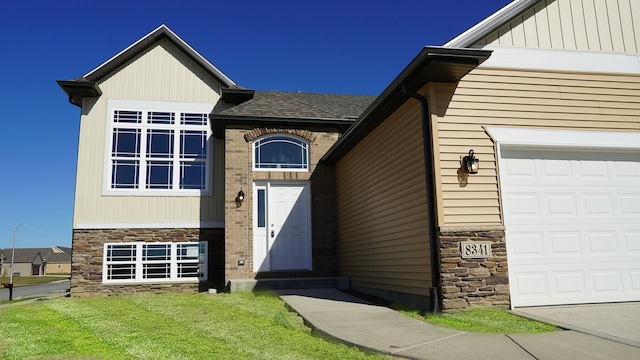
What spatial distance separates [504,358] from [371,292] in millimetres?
5391

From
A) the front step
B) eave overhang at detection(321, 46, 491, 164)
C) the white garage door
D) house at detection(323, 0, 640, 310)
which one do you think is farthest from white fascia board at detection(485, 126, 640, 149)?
the front step

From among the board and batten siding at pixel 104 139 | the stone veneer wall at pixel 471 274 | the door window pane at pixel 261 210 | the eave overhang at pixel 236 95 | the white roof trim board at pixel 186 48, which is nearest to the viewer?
the stone veneer wall at pixel 471 274

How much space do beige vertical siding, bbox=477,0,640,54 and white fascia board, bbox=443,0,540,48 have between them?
0.34ft

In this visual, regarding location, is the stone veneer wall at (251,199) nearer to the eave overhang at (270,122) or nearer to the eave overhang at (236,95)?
the eave overhang at (270,122)

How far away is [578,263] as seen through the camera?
22.4ft

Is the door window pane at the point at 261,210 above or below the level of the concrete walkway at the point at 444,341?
above

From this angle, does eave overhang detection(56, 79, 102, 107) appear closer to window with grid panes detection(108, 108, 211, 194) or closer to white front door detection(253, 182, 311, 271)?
window with grid panes detection(108, 108, 211, 194)

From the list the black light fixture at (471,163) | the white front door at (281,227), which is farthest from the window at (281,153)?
the black light fixture at (471,163)

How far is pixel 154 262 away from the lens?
1173cm

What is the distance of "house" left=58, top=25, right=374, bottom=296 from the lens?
11.5 meters

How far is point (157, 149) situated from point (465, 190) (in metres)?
8.45

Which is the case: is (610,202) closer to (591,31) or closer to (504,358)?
(591,31)

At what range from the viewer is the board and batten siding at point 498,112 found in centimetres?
670

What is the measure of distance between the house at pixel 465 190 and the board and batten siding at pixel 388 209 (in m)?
0.04
